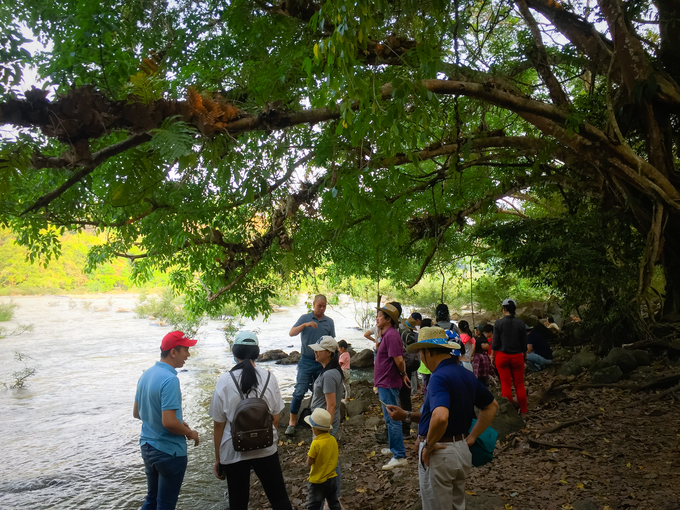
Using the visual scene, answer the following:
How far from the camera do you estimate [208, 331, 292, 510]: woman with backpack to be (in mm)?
3256

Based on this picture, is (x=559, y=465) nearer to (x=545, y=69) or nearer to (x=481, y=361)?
(x=481, y=361)

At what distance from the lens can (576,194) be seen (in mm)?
9461

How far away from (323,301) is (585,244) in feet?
16.1

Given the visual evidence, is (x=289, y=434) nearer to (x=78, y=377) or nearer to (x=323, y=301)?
(x=323, y=301)

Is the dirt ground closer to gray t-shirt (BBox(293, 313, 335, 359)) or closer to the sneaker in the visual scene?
the sneaker

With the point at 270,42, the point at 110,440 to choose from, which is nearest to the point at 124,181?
the point at 270,42

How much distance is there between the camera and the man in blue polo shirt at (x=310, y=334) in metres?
6.34

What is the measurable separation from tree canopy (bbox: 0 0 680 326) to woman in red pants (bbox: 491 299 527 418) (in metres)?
2.15

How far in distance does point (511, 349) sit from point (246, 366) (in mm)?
4223

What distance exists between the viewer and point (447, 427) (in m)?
2.94

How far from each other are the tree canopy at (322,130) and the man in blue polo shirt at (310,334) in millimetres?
1409

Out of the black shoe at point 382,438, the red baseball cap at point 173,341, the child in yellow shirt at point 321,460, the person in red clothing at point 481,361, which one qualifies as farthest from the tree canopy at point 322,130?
the black shoe at point 382,438

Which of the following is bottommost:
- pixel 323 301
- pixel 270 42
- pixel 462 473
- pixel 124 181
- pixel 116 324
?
pixel 116 324

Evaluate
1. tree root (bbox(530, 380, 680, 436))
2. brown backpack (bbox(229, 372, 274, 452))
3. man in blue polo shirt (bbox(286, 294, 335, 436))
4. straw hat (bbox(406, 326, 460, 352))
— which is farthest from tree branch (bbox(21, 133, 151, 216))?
tree root (bbox(530, 380, 680, 436))
